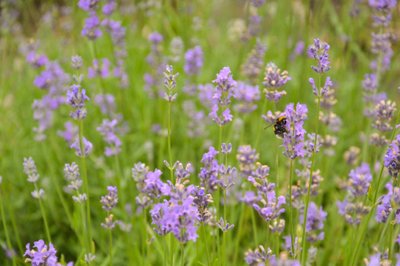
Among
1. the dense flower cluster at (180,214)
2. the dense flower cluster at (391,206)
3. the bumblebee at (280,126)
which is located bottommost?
the dense flower cluster at (180,214)

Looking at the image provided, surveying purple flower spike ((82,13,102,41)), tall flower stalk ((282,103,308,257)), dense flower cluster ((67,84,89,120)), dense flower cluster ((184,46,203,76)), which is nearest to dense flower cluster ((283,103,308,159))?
tall flower stalk ((282,103,308,257))

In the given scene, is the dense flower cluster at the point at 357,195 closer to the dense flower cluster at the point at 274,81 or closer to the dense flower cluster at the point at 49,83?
the dense flower cluster at the point at 274,81

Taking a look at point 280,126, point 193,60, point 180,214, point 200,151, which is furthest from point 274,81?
point 200,151

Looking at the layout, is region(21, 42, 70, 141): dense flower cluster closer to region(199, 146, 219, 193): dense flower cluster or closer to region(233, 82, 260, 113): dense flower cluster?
region(233, 82, 260, 113): dense flower cluster

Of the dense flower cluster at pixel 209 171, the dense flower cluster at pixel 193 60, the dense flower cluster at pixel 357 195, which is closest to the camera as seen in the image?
the dense flower cluster at pixel 209 171

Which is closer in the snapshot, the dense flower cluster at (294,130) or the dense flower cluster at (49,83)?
the dense flower cluster at (294,130)

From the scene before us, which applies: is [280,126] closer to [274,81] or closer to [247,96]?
[274,81]

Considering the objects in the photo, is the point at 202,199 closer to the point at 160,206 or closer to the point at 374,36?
the point at 160,206

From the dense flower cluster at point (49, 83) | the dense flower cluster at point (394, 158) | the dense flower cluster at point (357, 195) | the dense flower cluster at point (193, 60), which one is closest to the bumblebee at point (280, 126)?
the dense flower cluster at point (394, 158)

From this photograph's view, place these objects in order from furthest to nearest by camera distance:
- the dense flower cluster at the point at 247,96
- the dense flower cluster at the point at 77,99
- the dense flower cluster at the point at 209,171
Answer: the dense flower cluster at the point at 247,96 → the dense flower cluster at the point at 77,99 → the dense flower cluster at the point at 209,171
